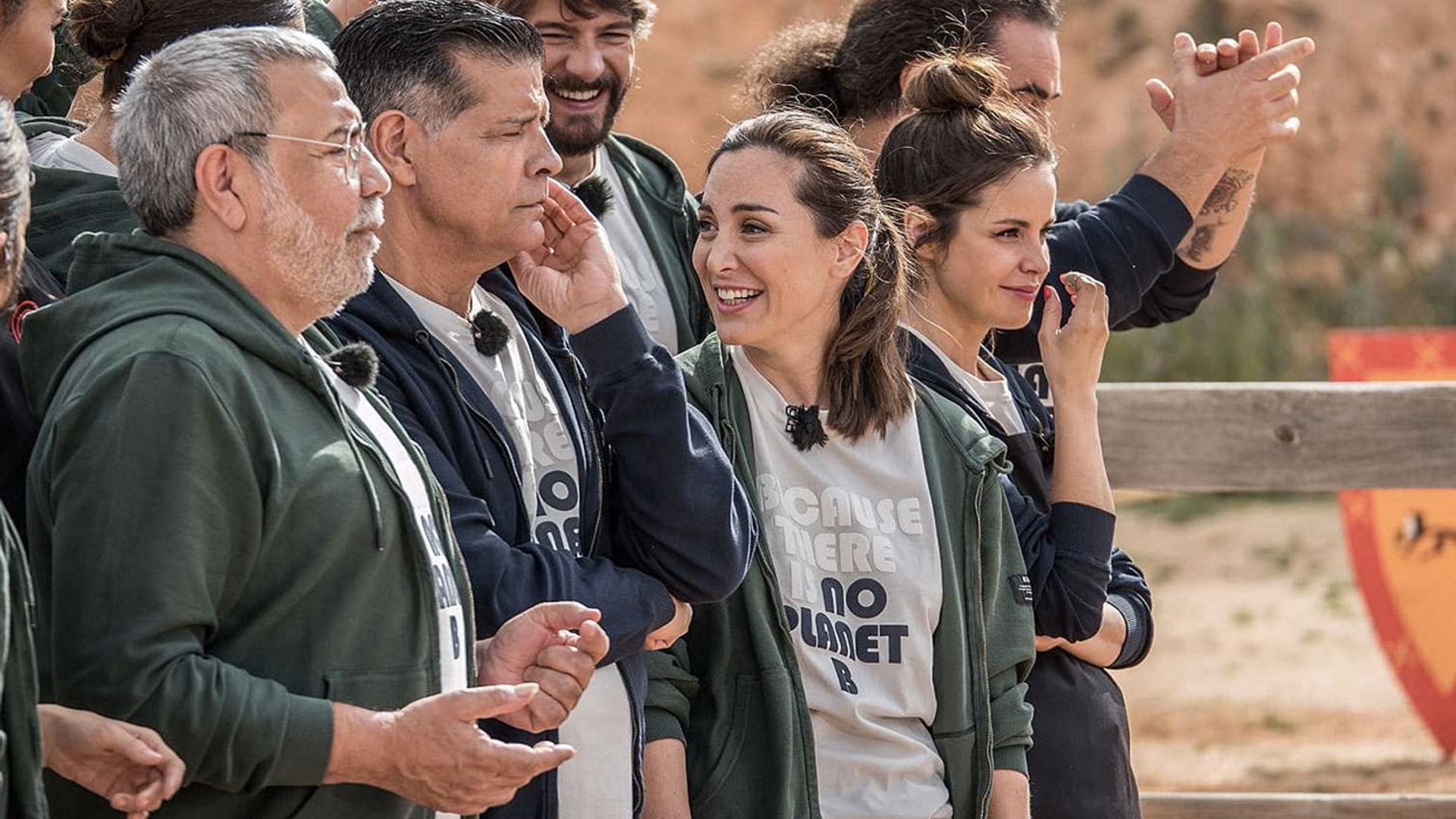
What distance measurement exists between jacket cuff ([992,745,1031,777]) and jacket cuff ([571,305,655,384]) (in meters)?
0.88

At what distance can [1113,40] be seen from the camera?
2083 centimetres

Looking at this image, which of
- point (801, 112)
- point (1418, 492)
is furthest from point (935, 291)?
point (1418, 492)

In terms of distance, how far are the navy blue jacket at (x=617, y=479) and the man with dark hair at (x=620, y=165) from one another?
0.73 meters

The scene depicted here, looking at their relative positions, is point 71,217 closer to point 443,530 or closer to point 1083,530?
point 443,530

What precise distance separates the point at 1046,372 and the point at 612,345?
0.92m

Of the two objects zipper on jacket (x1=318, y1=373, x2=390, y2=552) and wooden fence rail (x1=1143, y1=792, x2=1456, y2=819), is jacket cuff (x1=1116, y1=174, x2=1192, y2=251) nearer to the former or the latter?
wooden fence rail (x1=1143, y1=792, x2=1456, y2=819)

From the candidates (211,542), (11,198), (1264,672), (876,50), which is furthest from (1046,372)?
(1264,672)

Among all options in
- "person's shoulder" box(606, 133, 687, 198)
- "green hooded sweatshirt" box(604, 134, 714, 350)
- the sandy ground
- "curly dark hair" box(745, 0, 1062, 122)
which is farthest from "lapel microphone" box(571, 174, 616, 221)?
the sandy ground

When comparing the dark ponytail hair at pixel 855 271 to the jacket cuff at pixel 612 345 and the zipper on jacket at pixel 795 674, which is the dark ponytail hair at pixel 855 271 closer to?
the zipper on jacket at pixel 795 674

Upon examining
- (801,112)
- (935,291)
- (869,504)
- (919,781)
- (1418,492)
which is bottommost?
(1418,492)

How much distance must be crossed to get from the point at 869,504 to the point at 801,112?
725 millimetres

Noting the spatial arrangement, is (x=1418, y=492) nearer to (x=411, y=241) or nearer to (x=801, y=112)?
(x=801, y=112)

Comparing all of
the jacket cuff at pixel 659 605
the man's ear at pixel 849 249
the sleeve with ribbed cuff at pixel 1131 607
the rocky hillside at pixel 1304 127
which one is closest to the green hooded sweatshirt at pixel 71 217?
the jacket cuff at pixel 659 605

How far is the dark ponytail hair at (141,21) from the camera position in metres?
2.90
